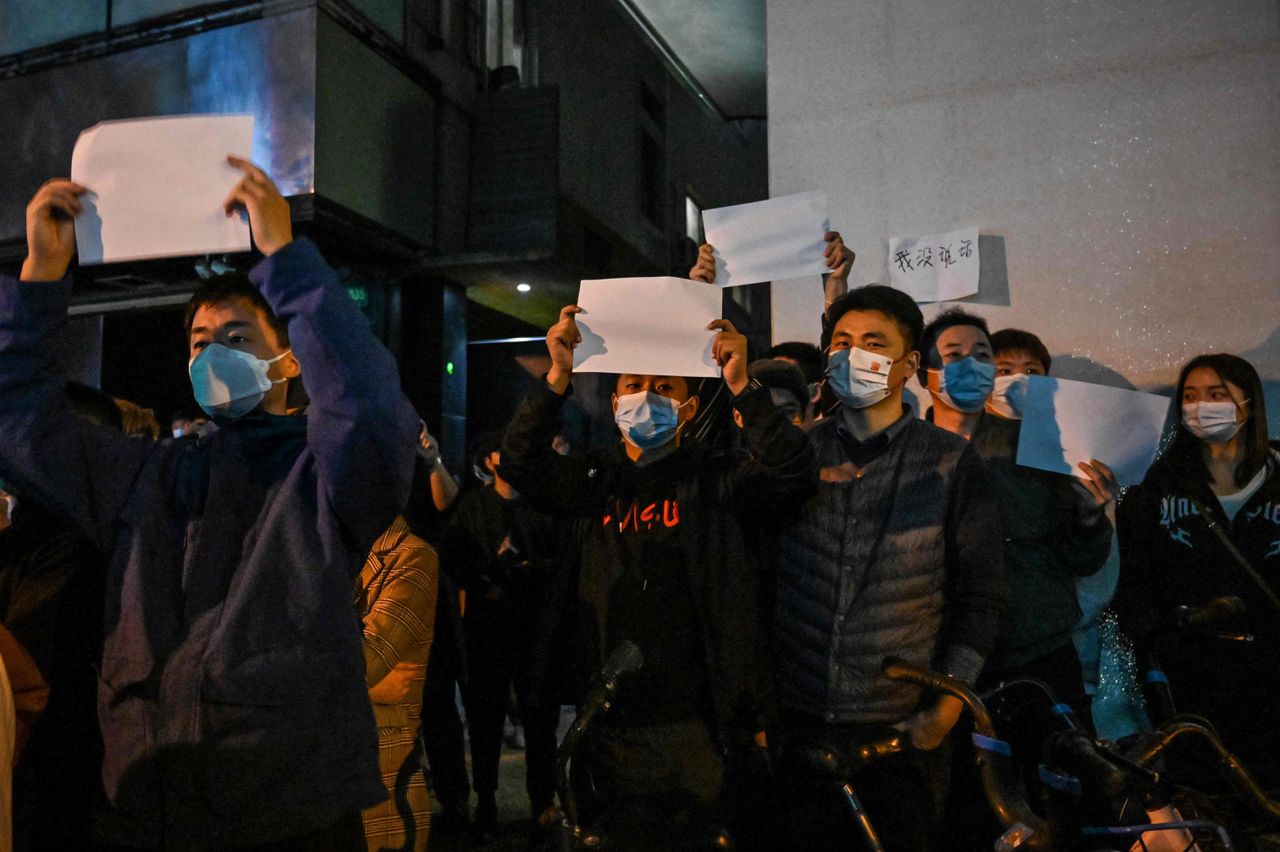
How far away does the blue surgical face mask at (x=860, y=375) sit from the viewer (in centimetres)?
297

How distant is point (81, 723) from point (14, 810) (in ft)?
0.88

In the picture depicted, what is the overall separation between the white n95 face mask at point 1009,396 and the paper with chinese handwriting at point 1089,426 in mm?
322

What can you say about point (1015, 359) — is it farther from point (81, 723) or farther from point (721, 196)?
point (721, 196)

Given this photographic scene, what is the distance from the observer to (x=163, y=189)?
2340 millimetres

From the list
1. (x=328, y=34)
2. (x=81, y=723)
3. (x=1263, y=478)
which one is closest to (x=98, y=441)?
(x=81, y=723)

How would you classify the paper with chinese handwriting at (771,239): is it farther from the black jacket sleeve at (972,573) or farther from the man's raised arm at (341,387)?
the man's raised arm at (341,387)

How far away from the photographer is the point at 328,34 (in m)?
8.74

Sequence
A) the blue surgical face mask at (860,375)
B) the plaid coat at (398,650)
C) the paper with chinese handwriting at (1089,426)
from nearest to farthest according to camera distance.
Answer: the blue surgical face mask at (860,375)
the plaid coat at (398,650)
the paper with chinese handwriting at (1089,426)

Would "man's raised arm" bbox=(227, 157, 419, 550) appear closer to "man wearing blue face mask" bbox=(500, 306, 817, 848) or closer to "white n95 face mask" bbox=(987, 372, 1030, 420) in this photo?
"man wearing blue face mask" bbox=(500, 306, 817, 848)

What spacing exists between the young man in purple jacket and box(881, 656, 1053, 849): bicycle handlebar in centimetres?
131

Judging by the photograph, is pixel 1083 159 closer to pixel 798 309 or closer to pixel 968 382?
pixel 798 309

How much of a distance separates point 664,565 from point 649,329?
77 cm

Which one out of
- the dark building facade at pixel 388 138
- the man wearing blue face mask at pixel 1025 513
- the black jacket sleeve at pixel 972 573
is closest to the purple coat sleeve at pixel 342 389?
the black jacket sleeve at pixel 972 573

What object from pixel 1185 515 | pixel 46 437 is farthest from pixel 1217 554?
pixel 46 437
